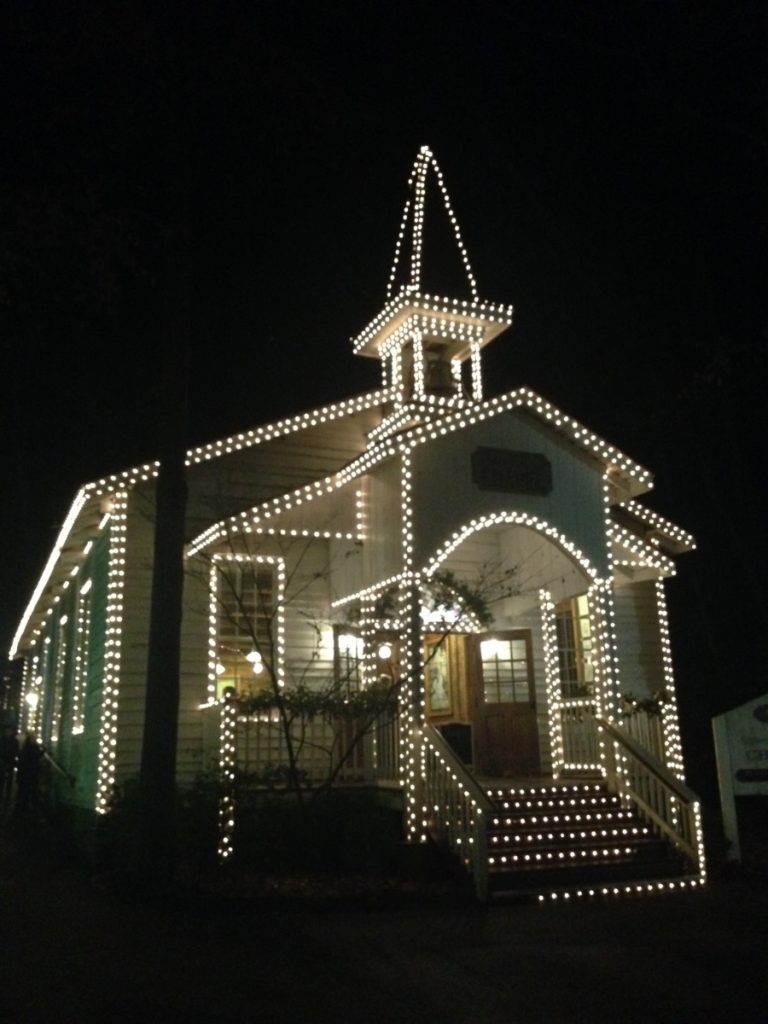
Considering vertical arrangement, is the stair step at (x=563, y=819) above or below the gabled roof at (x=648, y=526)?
below

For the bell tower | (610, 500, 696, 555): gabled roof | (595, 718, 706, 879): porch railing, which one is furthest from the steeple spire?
(595, 718, 706, 879): porch railing

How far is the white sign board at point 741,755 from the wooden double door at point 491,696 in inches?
133

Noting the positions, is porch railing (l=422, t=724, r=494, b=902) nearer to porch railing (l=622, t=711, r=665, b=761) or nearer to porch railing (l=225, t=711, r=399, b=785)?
porch railing (l=225, t=711, r=399, b=785)

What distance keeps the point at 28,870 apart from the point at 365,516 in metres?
6.68

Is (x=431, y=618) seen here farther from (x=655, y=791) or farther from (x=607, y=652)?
(x=655, y=791)

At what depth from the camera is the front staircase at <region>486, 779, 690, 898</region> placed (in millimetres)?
10469

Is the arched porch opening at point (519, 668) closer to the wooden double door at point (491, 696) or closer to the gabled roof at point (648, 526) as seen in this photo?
the wooden double door at point (491, 696)

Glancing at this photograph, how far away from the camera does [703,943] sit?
812 cm

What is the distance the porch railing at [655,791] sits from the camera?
1114cm

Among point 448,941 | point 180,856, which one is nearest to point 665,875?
point 448,941

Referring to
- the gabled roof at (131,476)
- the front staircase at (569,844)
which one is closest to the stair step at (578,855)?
the front staircase at (569,844)

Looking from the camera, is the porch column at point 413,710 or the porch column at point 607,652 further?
the porch column at point 607,652

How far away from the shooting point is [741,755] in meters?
11.8

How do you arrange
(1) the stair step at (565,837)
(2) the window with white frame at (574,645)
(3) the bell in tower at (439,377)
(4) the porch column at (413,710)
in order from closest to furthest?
(1) the stair step at (565,837), (4) the porch column at (413,710), (2) the window with white frame at (574,645), (3) the bell in tower at (439,377)
